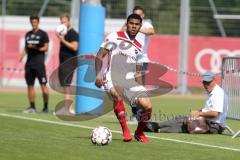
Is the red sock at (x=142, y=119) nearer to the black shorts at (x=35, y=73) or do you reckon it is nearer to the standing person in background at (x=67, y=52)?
the standing person in background at (x=67, y=52)

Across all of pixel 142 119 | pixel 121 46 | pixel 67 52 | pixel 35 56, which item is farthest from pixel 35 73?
pixel 142 119

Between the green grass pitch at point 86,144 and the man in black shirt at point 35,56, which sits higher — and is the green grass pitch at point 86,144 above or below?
below

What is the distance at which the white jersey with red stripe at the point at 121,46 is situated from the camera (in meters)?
12.5

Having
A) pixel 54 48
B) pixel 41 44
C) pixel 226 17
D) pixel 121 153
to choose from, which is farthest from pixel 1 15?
pixel 121 153

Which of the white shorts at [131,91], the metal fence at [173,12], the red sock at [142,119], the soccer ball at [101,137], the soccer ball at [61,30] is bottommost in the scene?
the soccer ball at [101,137]

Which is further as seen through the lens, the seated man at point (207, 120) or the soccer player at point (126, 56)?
the seated man at point (207, 120)

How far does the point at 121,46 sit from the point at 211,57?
18.0m

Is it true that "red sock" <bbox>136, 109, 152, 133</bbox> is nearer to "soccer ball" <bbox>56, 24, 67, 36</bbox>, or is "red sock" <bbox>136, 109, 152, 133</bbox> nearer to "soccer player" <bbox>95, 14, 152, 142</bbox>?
"soccer player" <bbox>95, 14, 152, 142</bbox>

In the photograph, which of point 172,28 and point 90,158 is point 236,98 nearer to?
point 90,158

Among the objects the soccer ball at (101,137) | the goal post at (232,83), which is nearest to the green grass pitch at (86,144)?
the soccer ball at (101,137)

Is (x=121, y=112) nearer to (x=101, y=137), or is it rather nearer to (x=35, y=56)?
(x=101, y=137)

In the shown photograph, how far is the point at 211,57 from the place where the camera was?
30344mm

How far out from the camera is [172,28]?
31844 mm

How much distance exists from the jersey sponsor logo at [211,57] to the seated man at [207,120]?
15.8 metres
